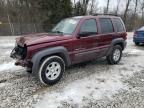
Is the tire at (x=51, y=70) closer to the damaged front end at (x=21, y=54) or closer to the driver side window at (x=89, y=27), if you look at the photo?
the damaged front end at (x=21, y=54)

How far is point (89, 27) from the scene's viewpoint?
6.22 meters

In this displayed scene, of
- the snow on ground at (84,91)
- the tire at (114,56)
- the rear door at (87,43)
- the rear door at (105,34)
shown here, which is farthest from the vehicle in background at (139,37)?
the snow on ground at (84,91)

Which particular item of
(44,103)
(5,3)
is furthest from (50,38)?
(5,3)

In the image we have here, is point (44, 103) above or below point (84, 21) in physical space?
below

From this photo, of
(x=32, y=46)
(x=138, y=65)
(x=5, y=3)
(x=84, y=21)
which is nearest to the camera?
(x=32, y=46)

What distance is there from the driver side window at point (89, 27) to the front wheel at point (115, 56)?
1.40 metres

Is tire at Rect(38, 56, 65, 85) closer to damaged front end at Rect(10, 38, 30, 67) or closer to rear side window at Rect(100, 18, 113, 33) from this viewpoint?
damaged front end at Rect(10, 38, 30, 67)

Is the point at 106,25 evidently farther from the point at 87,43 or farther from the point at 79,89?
the point at 79,89

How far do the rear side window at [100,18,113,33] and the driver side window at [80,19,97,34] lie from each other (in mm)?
398

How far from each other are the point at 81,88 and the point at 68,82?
56 cm

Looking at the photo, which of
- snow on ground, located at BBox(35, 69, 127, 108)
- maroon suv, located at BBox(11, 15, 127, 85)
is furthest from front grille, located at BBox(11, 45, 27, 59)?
snow on ground, located at BBox(35, 69, 127, 108)

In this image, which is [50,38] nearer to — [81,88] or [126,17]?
[81,88]

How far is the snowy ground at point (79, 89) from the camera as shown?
4.25 m

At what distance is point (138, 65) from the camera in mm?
7453
